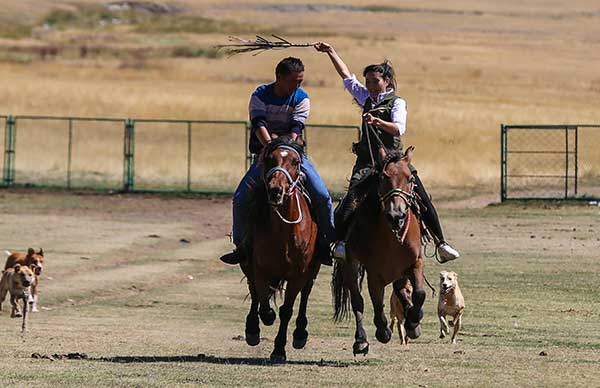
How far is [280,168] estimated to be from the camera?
1405 centimetres

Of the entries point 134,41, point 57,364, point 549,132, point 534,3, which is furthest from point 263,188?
point 534,3

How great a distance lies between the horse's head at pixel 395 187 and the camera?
1379cm

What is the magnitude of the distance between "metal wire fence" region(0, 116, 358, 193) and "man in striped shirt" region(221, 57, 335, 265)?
27.2 m

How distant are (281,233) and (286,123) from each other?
1243 millimetres

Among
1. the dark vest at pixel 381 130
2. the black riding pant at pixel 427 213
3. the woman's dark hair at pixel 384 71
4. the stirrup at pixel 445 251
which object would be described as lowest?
the stirrup at pixel 445 251

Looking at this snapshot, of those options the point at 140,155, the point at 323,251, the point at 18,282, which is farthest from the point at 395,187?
the point at 140,155

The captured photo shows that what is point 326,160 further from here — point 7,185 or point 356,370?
point 356,370

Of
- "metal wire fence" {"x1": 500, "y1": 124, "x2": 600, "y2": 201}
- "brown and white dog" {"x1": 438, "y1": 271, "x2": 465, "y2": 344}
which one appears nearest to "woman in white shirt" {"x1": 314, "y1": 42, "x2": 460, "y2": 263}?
"brown and white dog" {"x1": 438, "y1": 271, "x2": 465, "y2": 344}

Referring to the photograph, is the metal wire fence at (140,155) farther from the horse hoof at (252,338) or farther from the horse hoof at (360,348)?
the horse hoof at (360,348)

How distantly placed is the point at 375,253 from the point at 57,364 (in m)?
3.17

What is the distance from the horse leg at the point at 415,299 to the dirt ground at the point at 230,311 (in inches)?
14.1

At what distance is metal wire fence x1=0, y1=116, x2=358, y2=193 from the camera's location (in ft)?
151

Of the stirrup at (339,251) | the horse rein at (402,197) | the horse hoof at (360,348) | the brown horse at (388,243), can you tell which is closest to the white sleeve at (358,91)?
the brown horse at (388,243)

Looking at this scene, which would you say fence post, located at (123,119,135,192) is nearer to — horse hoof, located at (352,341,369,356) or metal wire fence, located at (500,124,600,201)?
metal wire fence, located at (500,124,600,201)
